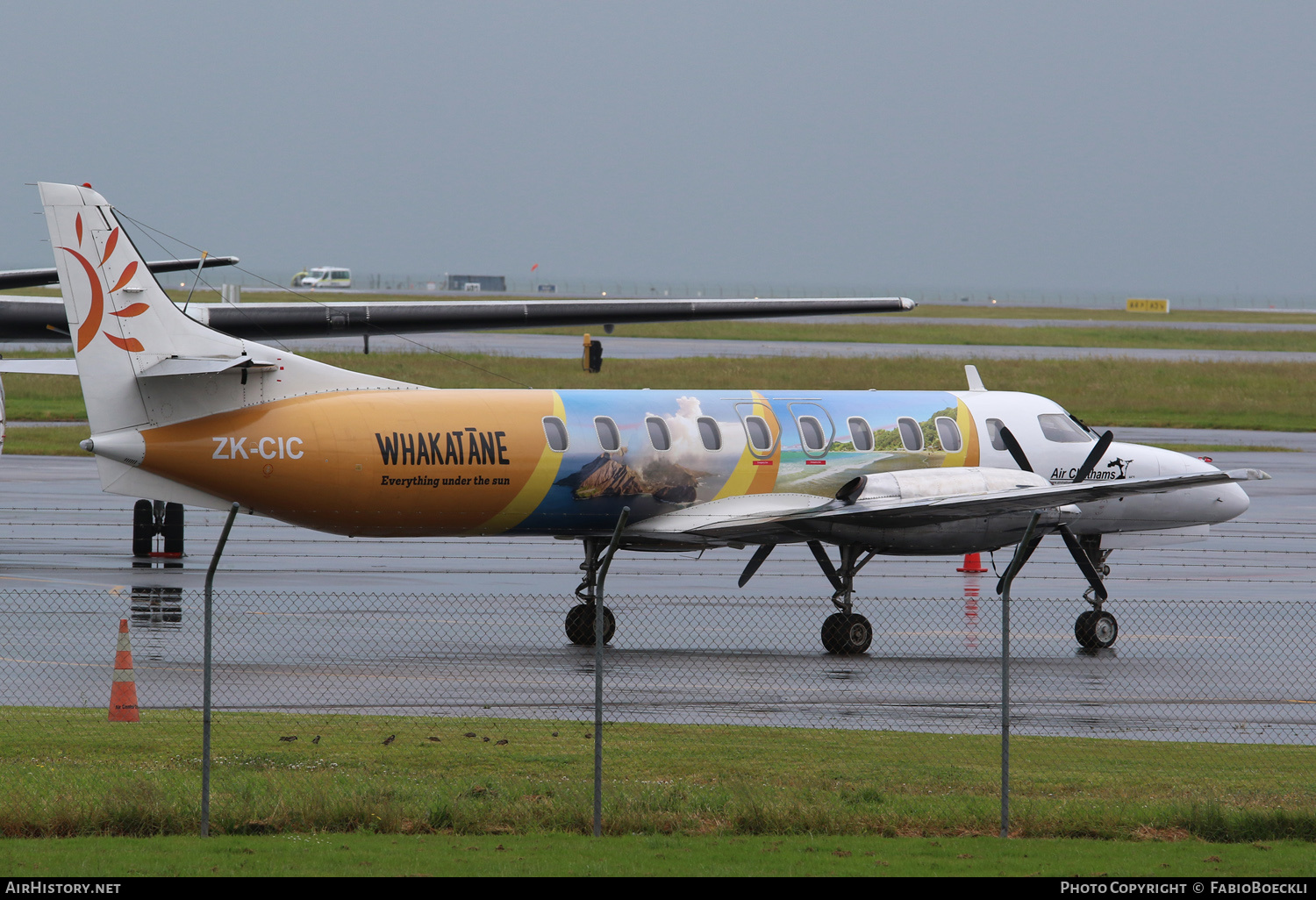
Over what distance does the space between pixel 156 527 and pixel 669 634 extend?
9954 millimetres

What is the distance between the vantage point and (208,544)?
2666cm

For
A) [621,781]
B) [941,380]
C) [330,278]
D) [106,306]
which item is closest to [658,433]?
[106,306]

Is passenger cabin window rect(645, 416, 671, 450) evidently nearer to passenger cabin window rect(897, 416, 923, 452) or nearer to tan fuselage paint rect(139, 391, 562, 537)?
tan fuselage paint rect(139, 391, 562, 537)

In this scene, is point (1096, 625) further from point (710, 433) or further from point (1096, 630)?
point (710, 433)

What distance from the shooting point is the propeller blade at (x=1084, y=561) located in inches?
751

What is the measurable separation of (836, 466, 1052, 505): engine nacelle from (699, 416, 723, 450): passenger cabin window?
1.71 meters

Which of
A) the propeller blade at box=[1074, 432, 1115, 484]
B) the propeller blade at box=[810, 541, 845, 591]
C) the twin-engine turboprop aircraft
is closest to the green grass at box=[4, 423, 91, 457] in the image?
the twin-engine turboprop aircraft

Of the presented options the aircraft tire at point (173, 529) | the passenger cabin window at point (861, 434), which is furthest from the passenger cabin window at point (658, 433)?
the aircraft tire at point (173, 529)

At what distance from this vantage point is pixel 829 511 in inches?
730

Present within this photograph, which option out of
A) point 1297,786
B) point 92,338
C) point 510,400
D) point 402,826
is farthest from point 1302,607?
point 92,338

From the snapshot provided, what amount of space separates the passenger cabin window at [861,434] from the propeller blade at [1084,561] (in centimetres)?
269

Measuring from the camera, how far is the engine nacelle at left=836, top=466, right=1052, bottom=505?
1894 centimetres

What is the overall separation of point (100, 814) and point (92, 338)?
8870 millimetres
